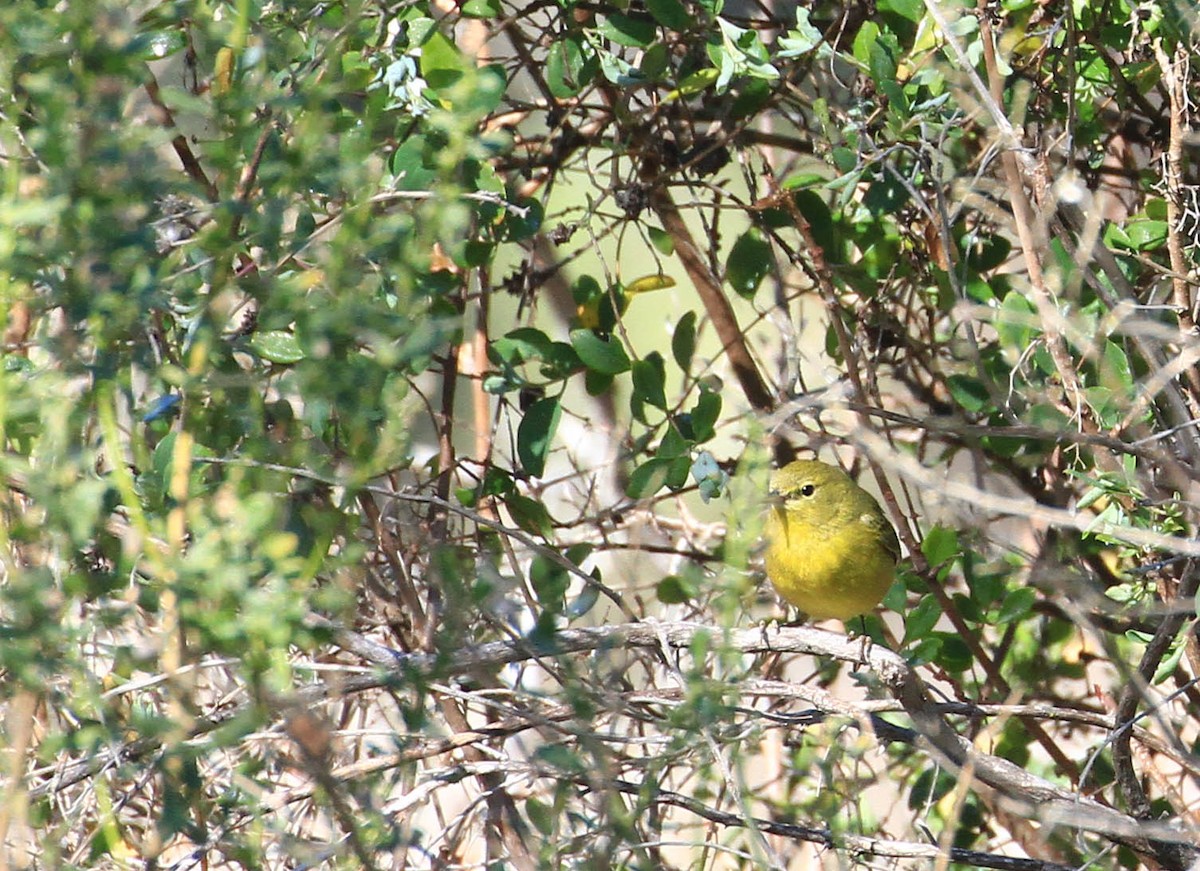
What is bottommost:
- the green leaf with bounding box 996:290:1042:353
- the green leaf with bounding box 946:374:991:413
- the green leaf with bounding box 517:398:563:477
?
the green leaf with bounding box 946:374:991:413

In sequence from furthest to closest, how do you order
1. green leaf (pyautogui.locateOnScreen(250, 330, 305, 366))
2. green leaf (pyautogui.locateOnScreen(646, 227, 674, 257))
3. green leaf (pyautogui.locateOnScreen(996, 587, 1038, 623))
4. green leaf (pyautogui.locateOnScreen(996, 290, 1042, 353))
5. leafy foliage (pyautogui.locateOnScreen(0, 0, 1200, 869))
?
1. green leaf (pyautogui.locateOnScreen(646, 227, 674, 257))
2. green leaf (pyautogui.locateOnScreen(996, 587, 1038, 623))
3. green leaf (pyautogui.locateOnScreen(996, 290, 1042, 353))
4. green leaf (pyautogui.locateOnScreen(250, 330, 305, 366))
5. leafy foliage (pyautogui.locateOnScreen(0, 0, 1200, 869))

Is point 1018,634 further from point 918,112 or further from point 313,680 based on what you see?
point 313,680

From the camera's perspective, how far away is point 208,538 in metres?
1.74

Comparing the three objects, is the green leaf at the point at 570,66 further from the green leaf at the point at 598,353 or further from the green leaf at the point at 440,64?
the green leaf at the point at 598,353

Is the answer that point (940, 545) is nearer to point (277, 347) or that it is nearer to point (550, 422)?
point (550, 422)

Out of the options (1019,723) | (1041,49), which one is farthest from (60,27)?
(1019,723)

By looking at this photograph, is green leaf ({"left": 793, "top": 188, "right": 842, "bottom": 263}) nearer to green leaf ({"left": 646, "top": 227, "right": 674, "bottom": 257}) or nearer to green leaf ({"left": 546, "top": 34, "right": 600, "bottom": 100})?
green leaf ({"left": 646, "top": 227, "right": 674, "bottom": 257})

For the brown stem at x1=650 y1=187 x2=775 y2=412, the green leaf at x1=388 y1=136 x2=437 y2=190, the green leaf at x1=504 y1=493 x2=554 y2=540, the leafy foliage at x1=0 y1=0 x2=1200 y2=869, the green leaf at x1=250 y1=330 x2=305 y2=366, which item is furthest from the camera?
the brown stem at x1=650 y1=187 x2=775 y2=412

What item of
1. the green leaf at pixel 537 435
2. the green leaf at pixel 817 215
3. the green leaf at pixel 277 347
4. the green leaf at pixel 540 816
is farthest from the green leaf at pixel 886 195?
the green leaf at pixel 540 816

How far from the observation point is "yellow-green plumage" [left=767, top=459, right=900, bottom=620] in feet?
12.1

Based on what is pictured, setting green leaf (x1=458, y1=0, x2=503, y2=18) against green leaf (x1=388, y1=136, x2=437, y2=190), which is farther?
green leaf (x1=458, y1=0, x2=503, y2=18)

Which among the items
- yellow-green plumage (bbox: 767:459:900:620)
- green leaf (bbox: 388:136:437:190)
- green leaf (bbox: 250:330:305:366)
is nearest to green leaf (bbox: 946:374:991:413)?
yellow-green plumage (bbox: 767:459:900:620)

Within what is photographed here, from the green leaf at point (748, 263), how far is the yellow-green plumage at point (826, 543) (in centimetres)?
60

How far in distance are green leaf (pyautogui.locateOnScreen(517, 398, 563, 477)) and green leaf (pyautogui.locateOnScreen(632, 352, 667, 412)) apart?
0.19 metres
